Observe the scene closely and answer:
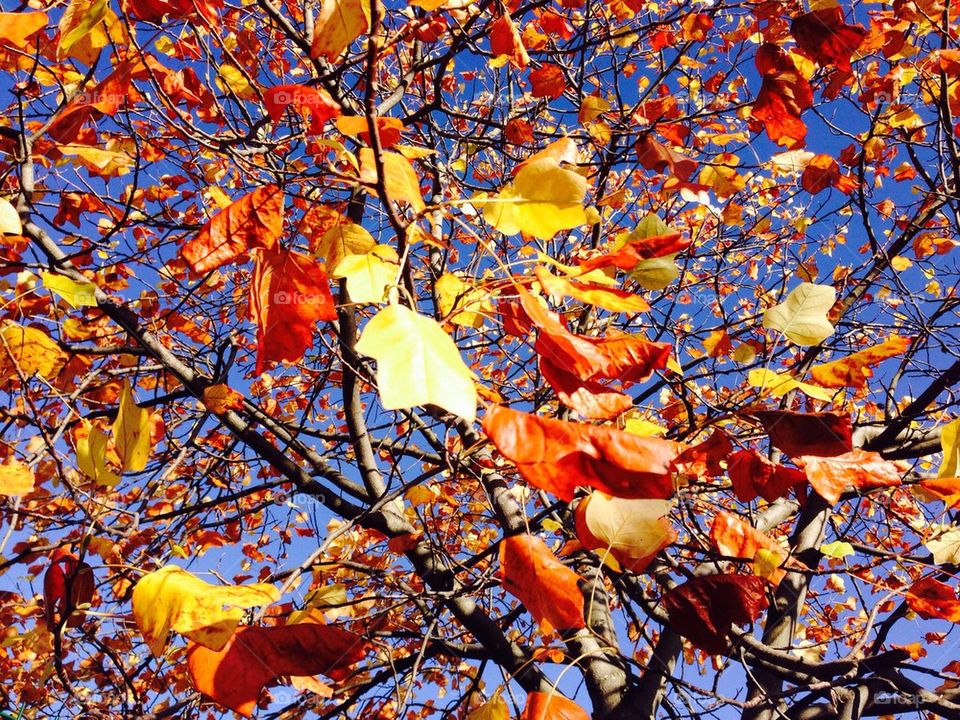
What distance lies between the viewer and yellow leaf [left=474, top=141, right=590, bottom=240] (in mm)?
1037

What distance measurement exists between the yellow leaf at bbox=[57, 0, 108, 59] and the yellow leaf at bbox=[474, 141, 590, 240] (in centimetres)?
104

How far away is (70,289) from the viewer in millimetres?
1540

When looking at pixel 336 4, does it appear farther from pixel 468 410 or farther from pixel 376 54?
pixel 468 410

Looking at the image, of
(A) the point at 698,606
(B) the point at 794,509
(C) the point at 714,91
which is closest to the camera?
(A) the point at 698,606

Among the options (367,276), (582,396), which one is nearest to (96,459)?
(367,276)

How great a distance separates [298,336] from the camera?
129 cm

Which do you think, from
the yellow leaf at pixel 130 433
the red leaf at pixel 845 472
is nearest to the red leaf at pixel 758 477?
the red leaf at pixel 845 472

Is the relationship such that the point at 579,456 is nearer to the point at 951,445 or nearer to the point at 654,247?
the point at 654,247

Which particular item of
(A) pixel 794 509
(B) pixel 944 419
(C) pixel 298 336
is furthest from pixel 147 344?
(B) pixel 944 419

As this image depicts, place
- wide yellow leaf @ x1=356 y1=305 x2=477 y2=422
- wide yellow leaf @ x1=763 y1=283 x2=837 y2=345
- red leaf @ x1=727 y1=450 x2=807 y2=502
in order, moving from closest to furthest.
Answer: wide yellow leaf @ x1=356 y1=305 x2=477 y2=422 < wide yellow leaf @ x1=763 y1=283 x2=837 y2=345 < red leaf @ x1=727 y1=450 x2=807 y2=502

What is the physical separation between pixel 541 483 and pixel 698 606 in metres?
0.90

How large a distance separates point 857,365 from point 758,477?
439 millimetres

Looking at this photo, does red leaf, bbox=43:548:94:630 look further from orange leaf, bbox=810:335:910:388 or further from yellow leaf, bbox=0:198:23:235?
orange leaf, bbox=810:335:910:388

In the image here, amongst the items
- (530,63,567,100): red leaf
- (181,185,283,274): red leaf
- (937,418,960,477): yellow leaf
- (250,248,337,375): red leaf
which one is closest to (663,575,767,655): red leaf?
(937,418,960,477): yellow leaf
